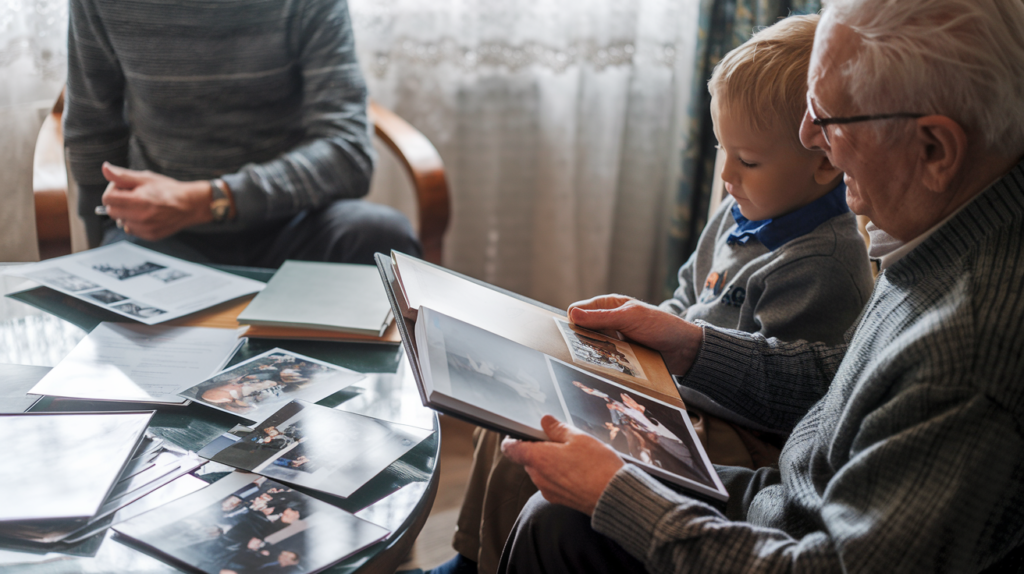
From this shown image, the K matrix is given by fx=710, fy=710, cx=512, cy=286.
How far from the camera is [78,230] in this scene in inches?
75.2

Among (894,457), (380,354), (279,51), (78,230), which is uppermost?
(279,51)

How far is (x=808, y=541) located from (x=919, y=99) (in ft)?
1.28

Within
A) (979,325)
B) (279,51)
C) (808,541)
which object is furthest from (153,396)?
(279,51)

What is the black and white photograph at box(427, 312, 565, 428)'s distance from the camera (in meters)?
0.65

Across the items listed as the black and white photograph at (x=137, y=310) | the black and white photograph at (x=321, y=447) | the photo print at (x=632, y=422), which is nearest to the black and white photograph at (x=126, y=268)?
the black and white photograph at (x=137, y=310)

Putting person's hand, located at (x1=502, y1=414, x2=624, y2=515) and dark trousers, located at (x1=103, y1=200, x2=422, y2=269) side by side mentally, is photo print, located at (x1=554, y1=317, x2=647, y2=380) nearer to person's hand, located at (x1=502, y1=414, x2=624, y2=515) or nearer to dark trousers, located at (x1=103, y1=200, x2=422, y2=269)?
person's hand, located at (x1=502, y1=414, x2=624, y2=515)

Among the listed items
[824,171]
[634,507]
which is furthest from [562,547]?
[824,171]

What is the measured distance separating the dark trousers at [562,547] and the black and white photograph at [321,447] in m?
0.16

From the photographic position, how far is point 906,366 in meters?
0.58

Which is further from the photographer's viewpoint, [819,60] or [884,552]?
[819,60]

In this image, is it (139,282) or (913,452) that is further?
(139,282)

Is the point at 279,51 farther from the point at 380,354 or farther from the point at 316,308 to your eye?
the point at 380,354

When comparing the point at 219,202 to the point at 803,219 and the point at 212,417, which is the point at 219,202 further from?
the point at 803,219

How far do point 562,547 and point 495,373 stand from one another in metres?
0.21
